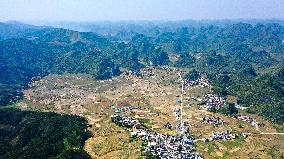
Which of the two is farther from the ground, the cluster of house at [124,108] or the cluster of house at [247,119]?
the cluster of house at [247,119]

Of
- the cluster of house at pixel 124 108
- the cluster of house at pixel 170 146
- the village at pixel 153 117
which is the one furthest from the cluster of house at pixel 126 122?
the cluster of house at pixel 124 108

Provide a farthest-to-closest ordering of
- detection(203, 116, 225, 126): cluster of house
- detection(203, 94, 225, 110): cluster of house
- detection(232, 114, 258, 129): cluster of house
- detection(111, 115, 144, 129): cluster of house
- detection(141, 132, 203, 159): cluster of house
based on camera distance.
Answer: detection(203, 94, 225, 110): cluster of house
detection(232, 114, 258, 129): cluster of house
detection(203, 116, 225, 126): cluster of house
detection(111, 115, 144, 129): cluster of house
detection(141, 132, 203, 159): cluster of house

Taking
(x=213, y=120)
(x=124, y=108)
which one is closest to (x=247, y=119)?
(x=213, y=120)

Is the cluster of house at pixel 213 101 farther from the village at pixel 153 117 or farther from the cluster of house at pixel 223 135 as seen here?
the cluster of house at pixel 223 135

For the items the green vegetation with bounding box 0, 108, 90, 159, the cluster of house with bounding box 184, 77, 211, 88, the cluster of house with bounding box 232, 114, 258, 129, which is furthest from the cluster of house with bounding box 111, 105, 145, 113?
the cluster of house with bounding box 184, 77, 211, 88

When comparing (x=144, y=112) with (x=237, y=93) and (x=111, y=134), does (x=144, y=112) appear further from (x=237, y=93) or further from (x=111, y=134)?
(x=237, y=93)

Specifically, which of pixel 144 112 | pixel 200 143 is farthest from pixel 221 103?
pixel 200 143

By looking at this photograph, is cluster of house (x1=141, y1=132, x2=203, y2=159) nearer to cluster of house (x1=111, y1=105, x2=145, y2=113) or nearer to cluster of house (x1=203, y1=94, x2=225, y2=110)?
cluster of house (x1=111, y1=105, x2=145, y2=113)
